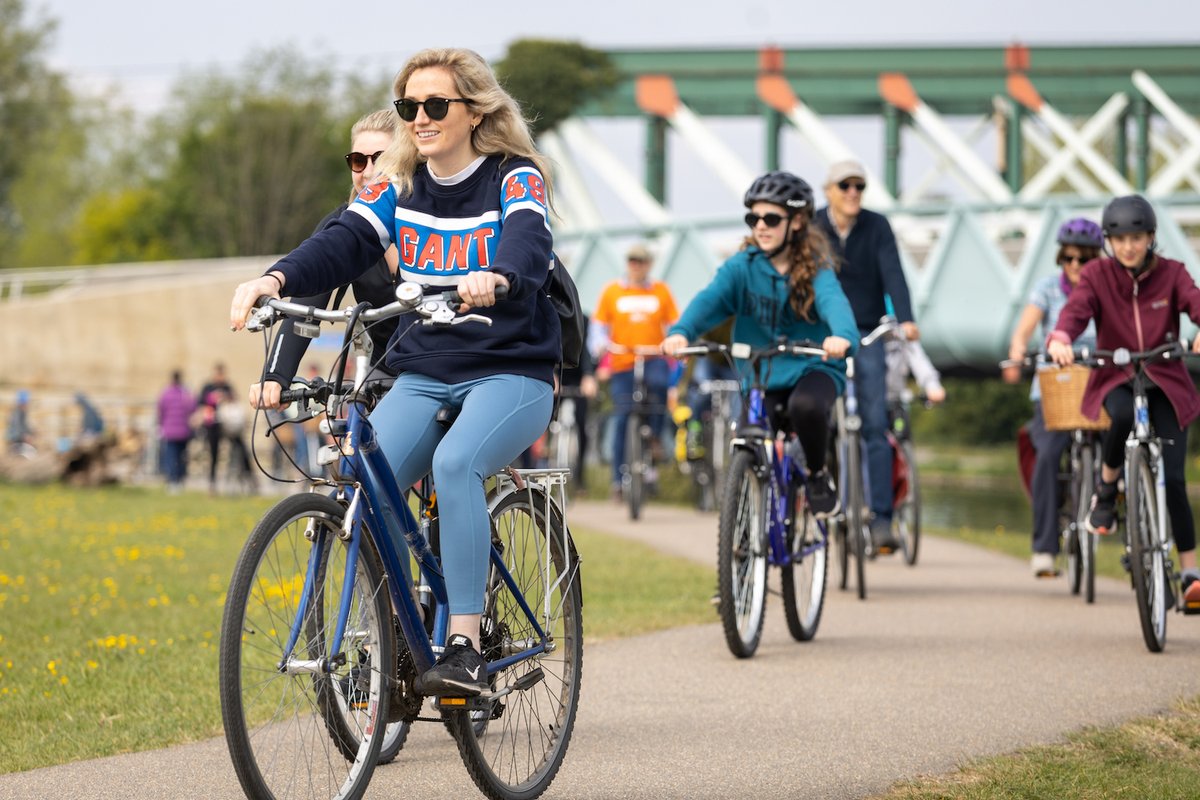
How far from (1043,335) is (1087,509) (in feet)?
3.19

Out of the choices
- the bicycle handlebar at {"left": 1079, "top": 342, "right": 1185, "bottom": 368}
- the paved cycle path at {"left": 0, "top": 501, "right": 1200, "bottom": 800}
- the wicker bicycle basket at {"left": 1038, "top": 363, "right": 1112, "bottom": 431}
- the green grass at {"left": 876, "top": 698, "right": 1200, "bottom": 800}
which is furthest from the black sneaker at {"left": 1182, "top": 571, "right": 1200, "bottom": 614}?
the green grass at {"left": 876, "top": 698, "right": 1200, "bottom": 800}

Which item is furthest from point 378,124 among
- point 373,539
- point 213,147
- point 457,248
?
point 213,147

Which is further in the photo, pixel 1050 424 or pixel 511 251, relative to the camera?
pixel 1050 424

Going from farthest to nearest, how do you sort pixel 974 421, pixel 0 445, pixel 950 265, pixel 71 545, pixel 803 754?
pixel 974 421
pixel 0 445
pixel 950 265
pixel 71 545
pixel 803 754

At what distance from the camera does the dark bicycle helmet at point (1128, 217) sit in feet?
24.3

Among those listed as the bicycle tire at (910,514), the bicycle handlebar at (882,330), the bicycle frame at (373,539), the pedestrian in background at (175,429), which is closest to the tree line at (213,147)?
the pedestrian in background at (175,429)

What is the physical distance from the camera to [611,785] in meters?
4.90

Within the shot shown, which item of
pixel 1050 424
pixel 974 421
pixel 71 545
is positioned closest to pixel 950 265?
pixel 71 545

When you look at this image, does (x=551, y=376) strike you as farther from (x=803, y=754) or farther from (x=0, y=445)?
(x=0, y=445)

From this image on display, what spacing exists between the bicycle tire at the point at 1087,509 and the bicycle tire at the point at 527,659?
188 inches

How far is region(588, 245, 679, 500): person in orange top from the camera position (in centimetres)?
1522

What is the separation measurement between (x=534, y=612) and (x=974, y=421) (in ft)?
168

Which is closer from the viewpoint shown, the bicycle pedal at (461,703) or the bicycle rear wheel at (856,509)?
the bicycle pedal at (461,703)

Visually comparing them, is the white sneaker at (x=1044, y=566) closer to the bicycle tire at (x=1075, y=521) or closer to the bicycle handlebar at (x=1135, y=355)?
the bicycle tire at (x=1075, y=521)
